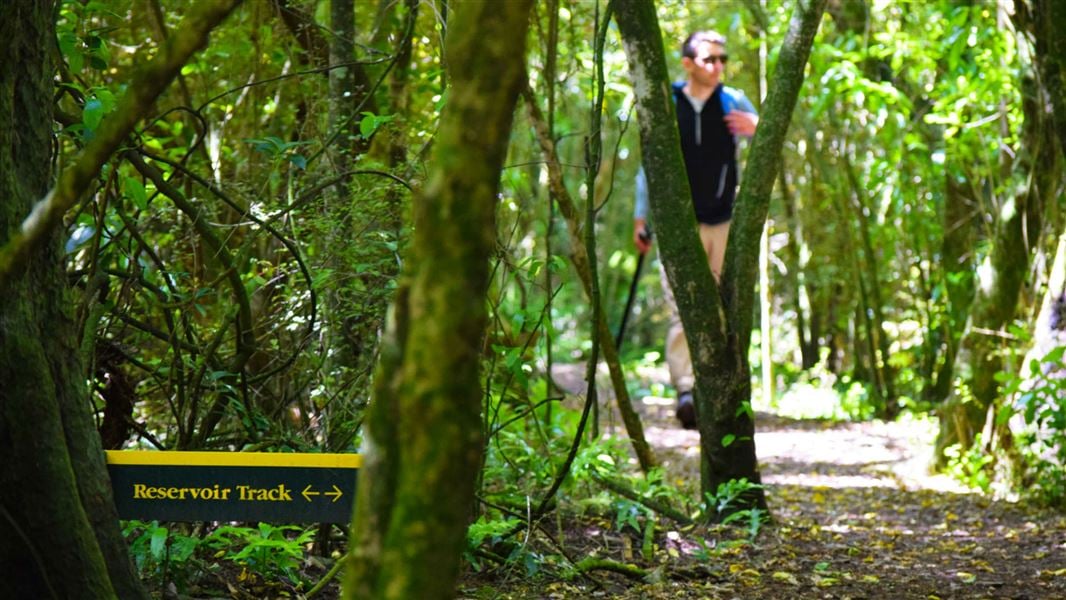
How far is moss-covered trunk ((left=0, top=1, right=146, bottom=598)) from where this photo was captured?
7.50 feet

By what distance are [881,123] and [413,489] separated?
825cm

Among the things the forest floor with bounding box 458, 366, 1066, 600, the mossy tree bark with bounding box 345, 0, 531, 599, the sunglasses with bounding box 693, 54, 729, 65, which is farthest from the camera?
the sunglasses with bounding box 693, 54, 729, 65

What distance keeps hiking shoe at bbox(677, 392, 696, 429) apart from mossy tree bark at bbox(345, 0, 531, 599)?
661 centimetres

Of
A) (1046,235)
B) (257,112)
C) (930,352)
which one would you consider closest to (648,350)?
(930,352)

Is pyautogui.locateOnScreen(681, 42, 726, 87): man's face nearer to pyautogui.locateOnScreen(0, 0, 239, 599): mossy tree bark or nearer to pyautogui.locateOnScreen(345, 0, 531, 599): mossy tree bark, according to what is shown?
pyautogui.locateOnScreen(0, 0, 239, 599): mossy tree bark

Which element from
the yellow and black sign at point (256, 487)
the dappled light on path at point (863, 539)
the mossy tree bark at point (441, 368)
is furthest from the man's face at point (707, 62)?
the mossy tree bark at point (441, 368)

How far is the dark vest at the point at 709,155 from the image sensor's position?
748cm

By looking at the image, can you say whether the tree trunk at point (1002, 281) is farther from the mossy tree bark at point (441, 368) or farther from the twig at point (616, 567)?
the mossy tree bark at point (441, 368)

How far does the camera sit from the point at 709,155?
7.55 meters

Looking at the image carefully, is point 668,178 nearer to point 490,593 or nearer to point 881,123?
point 490,593

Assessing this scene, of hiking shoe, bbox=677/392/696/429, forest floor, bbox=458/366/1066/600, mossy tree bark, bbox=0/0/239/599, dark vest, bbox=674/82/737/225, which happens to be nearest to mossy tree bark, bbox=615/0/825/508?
forest floor, bbox=458/366/1066/600

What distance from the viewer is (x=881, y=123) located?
905 centimetres

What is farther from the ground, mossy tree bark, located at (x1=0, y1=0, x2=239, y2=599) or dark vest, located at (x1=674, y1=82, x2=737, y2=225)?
dark vest, located at (x1=674, y1=82, x2=737, y2=225)

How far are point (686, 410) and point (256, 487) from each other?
5821mm
